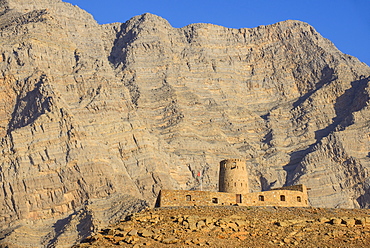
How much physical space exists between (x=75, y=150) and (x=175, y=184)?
726 inches

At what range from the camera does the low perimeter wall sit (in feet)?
203

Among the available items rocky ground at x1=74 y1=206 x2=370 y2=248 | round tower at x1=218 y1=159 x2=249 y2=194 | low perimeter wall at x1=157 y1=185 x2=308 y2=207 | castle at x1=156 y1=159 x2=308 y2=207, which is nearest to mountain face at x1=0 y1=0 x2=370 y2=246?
round tower at x1=218 y1=159 x2=249 y2=194

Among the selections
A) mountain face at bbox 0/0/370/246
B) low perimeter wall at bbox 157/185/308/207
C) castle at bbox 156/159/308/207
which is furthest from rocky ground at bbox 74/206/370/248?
mountain face at bbox 0/0/370/246

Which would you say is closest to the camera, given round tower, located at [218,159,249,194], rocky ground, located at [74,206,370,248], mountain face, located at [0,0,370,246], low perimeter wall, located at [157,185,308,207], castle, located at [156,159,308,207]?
rocky ground, located at [74,206,370,248]

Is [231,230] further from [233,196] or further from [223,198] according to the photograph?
[233,196]

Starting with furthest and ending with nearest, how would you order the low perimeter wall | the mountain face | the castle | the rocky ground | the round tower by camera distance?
the mountain face → the round tower → the castle → the low perimeter wall → the rocky ground

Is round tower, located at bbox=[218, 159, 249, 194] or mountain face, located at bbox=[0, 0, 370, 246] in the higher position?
mountain face, located at bbox=[0, 0, 370, 246]

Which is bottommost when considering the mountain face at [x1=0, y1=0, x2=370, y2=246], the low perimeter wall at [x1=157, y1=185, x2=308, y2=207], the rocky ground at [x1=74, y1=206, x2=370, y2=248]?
the rocky ground at [x1=74, y1=206, x2=370, y2=248]

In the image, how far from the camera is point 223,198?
63.2 m

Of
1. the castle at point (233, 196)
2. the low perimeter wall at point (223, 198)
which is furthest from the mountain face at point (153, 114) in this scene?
the low perimeter wall at point (223, 198)

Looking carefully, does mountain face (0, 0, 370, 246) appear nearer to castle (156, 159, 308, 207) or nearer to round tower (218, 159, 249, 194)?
round tower (218, 159, 249, 194)

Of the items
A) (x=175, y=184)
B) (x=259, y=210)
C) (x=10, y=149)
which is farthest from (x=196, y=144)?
(x=259, y=210)

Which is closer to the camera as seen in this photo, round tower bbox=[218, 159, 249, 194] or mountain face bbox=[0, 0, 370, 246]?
round tower bbox=[218, 159, 249, 194]

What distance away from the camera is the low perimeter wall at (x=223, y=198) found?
61938 millimetres
